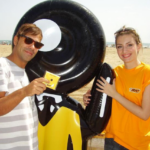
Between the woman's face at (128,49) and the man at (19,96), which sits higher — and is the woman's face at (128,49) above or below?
above

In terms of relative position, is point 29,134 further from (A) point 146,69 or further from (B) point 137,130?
(A) point 146,69

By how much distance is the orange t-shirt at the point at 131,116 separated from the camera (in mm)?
1271

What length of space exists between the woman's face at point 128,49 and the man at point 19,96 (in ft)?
1.78

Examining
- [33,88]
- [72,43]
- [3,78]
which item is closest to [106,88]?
[72,43]

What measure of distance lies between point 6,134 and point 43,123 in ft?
1.19

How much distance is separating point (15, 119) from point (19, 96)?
0.53 feet

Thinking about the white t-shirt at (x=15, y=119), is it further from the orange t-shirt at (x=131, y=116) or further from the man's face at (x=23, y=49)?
the orange t-shirt at (x=131, y=116)

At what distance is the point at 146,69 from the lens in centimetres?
127

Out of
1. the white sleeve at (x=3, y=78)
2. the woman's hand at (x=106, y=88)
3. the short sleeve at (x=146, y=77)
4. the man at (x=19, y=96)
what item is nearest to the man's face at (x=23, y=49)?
the man at (x=19, y=96)

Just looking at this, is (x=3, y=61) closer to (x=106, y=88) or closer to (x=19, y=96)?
(x=19, y=96)

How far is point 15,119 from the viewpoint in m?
1.14

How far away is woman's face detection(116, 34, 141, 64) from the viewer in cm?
135

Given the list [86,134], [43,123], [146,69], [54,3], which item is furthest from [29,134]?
[54,3]

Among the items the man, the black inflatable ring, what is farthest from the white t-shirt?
the black inflatable ring
